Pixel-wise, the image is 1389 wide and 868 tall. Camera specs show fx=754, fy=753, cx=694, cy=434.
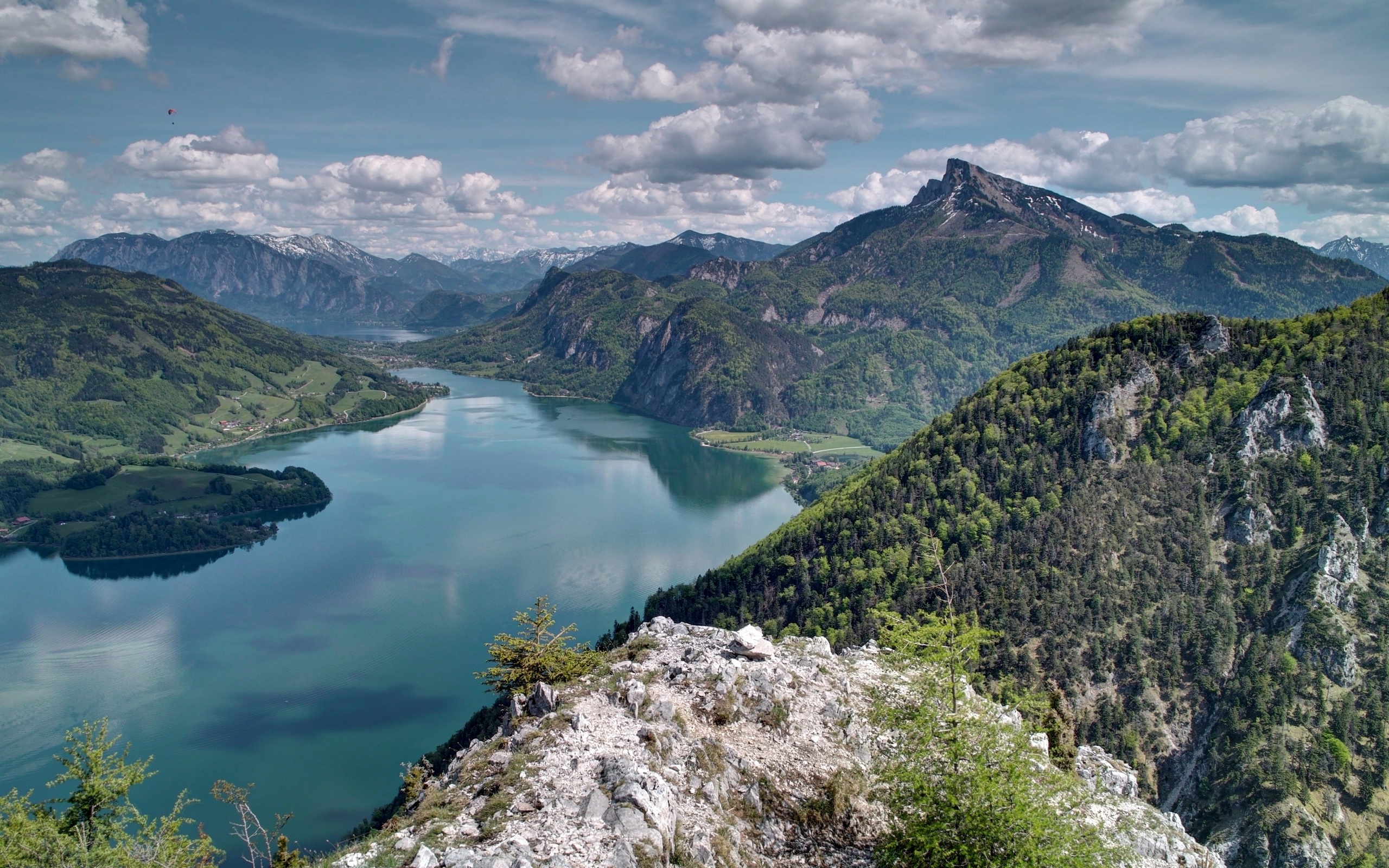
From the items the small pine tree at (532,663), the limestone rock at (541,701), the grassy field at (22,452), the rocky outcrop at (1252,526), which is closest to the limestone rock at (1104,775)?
the small pine tree at (532,663)

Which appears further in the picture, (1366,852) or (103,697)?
(103,697)

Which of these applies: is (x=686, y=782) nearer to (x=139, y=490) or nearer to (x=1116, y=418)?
(x=1116, y=418)

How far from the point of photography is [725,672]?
28094 millimetres

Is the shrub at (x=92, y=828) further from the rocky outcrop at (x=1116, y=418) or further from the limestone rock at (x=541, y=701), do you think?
the rocky outcrop at (x=1116, y=418)

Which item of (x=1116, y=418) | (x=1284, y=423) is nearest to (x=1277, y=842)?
(x=1284, y=423)

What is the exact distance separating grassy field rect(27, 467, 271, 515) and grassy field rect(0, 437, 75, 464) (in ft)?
98.1

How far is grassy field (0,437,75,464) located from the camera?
164 metres

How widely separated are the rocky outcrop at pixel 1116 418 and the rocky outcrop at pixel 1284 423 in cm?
941

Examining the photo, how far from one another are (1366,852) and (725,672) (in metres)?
46.1

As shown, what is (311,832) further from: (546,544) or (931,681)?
(546,544)

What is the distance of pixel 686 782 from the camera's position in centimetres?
2250

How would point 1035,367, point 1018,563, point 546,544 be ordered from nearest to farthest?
point 1018,563 → point 1035,367 → point 546,544

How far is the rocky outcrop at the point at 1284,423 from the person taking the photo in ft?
224

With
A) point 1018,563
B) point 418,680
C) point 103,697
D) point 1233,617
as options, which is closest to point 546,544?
point 418,680
